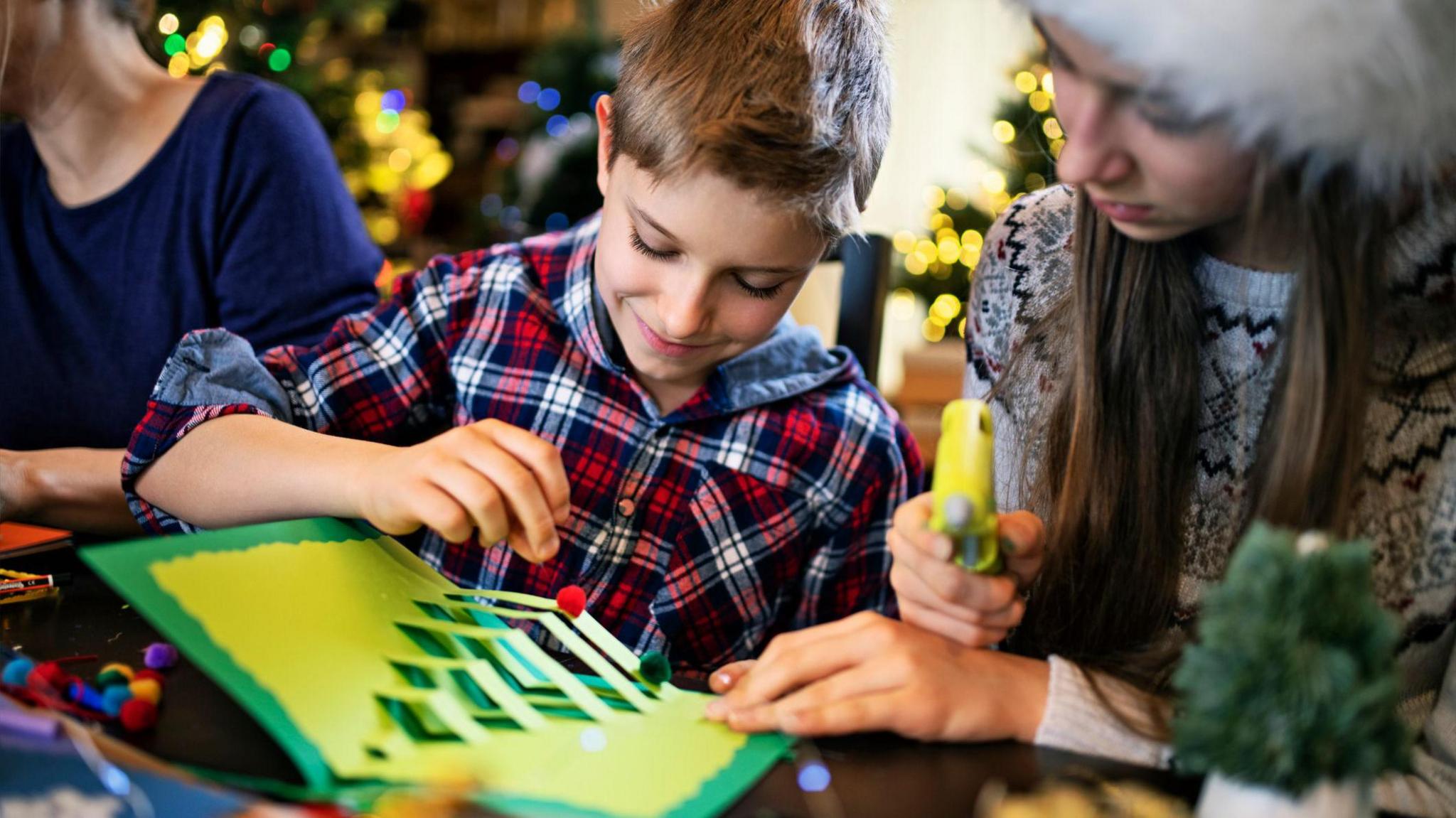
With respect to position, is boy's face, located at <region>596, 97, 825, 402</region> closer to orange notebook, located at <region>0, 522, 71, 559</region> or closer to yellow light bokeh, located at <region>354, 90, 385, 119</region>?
orange notebook, located at <region>0, 522, 71, 559</region>

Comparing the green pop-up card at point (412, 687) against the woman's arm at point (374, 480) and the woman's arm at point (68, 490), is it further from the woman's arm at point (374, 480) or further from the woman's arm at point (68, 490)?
the woman's arm at point (68, 490)

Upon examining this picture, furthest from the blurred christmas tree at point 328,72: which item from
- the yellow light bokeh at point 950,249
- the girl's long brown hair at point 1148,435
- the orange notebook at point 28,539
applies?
the yellow light bokeh at point 950,249

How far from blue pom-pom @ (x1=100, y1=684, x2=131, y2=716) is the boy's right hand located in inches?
16.9

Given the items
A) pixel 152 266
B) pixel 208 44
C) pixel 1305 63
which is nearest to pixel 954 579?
pixel 1305 63

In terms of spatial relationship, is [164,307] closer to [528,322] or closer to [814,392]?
[528,322]

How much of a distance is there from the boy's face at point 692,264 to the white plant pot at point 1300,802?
21.6 inches

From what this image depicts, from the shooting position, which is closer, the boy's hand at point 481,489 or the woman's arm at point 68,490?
the boy's hand at point 481,489

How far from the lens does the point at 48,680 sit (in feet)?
1.99

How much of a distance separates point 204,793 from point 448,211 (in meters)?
4.82

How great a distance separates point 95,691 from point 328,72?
2232 mm

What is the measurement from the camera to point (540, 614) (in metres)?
0.73

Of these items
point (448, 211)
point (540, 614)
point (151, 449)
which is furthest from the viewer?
point (448, 211)

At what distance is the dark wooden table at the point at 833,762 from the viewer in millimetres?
555

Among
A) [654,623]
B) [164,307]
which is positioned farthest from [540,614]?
[164,307]
